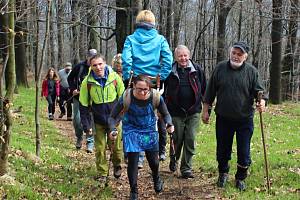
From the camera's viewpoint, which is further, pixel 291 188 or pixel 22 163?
pixel 22 163

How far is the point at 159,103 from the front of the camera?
22.5 ft

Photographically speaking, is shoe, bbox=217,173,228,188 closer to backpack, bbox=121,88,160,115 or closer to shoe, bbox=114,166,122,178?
backpack, bbox=121,88,160,115

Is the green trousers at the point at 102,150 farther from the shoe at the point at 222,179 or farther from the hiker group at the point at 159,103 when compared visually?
the shoe at the point at 222,179

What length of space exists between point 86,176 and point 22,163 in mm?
1156

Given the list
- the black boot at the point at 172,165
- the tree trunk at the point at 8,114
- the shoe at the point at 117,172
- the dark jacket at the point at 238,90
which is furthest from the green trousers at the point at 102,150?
the dark jacket at the point at 238,90

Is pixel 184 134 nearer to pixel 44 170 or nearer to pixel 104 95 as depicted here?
pixel 104 95

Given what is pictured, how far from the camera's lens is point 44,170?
26.7ft

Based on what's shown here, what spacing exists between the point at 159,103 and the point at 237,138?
1437 mm

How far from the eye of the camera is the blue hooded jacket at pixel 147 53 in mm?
8234

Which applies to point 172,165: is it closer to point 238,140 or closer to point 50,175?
point 238,140

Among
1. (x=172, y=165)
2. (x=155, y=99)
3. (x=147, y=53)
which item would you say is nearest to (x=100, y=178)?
(x=172, y=165)

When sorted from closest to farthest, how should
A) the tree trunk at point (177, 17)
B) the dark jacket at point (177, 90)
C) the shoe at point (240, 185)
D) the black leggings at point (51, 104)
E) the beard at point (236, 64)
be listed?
the beard at point (236, 64) → the shoe at point (240, 185) → the dark jacket at point (177, 90) → the black leggings at point (51, 104) → the tree trunk at point (177, 17)

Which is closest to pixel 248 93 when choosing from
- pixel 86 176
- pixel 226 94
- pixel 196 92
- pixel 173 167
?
pixel 226 94

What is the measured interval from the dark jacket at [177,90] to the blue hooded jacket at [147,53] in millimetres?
194
